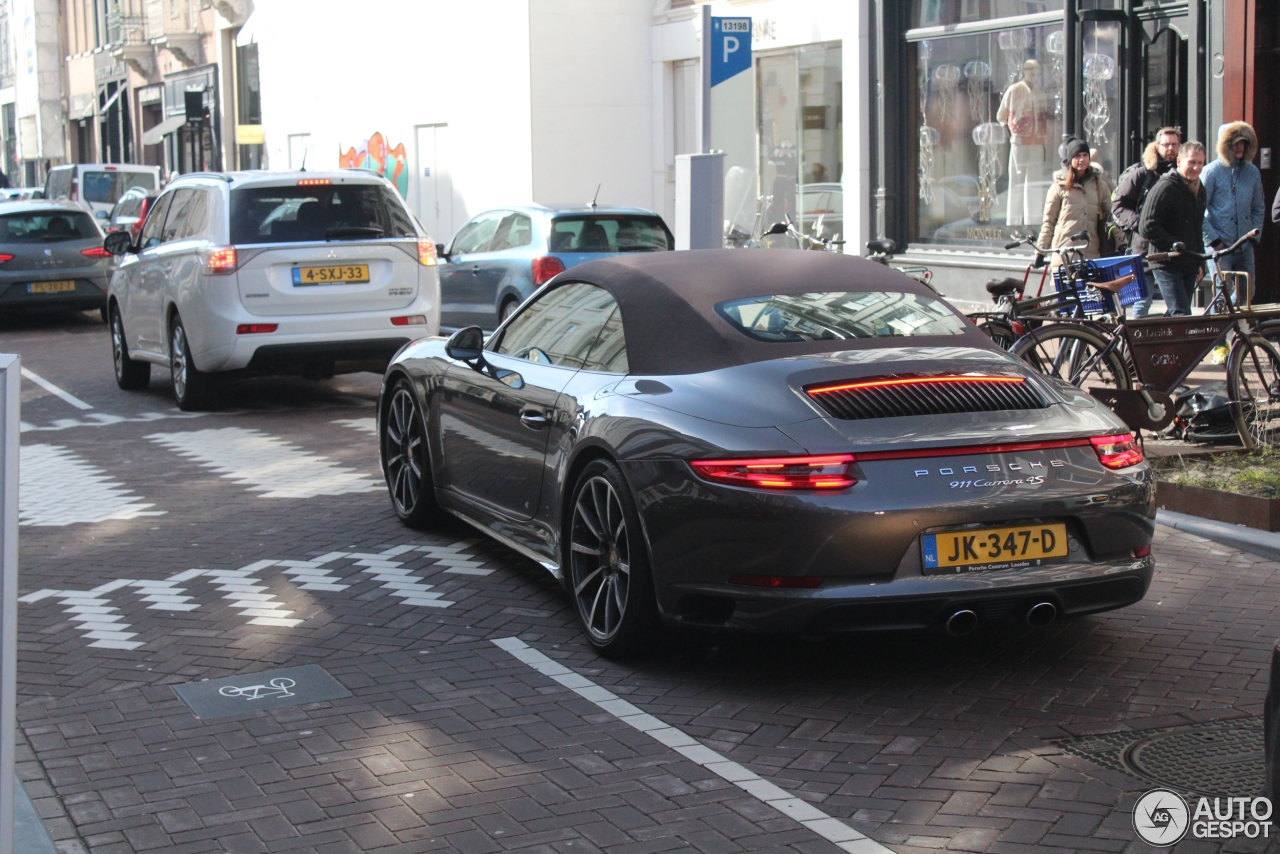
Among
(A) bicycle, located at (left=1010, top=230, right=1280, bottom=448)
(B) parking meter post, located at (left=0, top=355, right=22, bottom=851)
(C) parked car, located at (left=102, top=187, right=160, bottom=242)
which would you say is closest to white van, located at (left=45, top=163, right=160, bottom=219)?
(C) parked car, located at (left=102, top=187, right=160, bottom=242)

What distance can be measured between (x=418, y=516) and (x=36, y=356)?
37.4 feet

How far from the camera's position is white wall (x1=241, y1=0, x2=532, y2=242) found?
25.8m

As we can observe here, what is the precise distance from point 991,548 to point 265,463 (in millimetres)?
6268

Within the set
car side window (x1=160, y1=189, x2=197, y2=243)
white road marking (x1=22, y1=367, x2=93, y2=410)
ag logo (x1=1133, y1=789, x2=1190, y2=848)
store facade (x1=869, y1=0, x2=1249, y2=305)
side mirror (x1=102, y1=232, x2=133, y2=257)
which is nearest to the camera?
ag logo (x1=1133, y1=789, x2=1190, y2=848)

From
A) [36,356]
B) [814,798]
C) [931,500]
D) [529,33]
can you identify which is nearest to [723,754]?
[814,798]

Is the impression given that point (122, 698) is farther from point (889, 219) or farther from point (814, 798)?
point (889, 219)

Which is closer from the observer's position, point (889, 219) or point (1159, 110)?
point (1159, 110)

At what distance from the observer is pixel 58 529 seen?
27.2 feet

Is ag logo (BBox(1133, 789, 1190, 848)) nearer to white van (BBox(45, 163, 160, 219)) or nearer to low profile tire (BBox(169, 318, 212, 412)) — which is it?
low profile tire (BBox(169, 318, 212, 412))

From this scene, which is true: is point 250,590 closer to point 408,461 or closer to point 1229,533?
point 408,461

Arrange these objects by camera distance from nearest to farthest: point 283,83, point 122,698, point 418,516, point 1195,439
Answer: point 122,698 < point 418,516 < point 1195,439 < point 283,83

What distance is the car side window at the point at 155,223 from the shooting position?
44.6ft

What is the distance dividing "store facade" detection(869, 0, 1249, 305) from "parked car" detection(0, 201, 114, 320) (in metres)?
10.2

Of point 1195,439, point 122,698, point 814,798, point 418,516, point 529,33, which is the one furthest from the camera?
point 529,33
